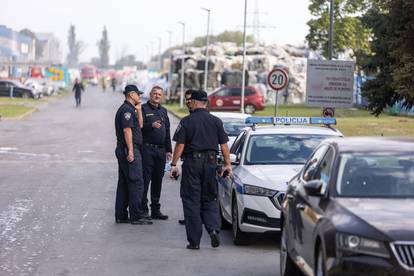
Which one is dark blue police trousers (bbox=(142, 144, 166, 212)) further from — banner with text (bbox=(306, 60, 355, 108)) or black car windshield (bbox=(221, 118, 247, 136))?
banner with text (bbox=(306, 60, 355, 108))

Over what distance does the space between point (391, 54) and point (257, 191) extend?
554 inches

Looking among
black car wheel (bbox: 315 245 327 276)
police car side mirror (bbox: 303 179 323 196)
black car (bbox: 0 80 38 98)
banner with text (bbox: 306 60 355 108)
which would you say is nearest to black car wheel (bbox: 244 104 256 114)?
black car (bbox: 0 80 38 98)

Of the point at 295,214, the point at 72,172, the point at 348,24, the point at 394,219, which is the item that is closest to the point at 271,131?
the point at 295,214

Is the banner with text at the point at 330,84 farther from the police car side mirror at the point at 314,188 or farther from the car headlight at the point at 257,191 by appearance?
the police car side mirror at the point at 314,188

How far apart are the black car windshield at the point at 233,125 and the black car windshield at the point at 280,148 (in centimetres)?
791

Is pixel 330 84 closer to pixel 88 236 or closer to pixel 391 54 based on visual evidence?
pixel 391 54

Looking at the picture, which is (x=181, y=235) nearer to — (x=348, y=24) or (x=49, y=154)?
(x=49, y=154)

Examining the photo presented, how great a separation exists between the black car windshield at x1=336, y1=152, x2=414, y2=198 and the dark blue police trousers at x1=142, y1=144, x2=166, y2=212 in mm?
6575

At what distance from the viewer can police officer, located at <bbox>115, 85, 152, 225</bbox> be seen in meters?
14.6

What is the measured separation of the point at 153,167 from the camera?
15406mm

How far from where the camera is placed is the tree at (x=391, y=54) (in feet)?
82.0

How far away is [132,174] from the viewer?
14.8m

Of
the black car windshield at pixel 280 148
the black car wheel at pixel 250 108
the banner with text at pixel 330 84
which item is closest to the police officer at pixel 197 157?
the black car windshield at pixel 280 148

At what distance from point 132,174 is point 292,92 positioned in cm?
6795
